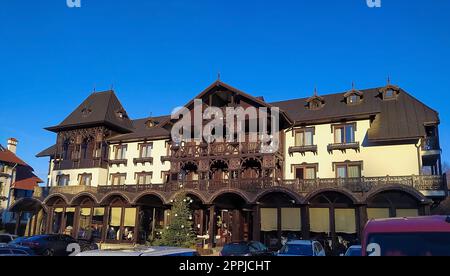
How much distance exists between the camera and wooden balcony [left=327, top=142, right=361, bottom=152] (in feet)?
95.2

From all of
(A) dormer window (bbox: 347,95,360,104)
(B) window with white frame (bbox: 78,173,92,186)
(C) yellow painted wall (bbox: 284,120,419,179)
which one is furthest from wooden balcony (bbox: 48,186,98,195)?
(A) dormer window (bbox: 347,95,360,104)

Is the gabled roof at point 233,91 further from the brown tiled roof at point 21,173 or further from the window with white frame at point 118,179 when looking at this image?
the brown tiled roof at point 21,173

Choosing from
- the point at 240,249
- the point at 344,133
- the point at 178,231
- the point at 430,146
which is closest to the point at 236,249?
the point at 240,249

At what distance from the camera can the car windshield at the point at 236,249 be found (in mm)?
18547

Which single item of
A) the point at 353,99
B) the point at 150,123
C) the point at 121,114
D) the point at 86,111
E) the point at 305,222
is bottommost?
the point at 305,222

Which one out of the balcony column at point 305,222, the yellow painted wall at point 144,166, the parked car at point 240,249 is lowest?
the parked car at point 240,249

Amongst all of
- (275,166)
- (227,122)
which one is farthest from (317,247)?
(227,122)

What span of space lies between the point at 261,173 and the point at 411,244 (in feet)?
81.7

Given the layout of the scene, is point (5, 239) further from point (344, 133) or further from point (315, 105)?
point (315, 105)

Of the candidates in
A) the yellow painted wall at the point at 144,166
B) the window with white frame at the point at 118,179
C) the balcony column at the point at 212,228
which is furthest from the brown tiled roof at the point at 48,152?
the balcony column at the point at 212,228

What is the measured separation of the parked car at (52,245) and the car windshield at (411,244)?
19.7 m

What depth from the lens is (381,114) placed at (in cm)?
3059

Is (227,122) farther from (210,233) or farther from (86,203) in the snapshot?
(86,203)

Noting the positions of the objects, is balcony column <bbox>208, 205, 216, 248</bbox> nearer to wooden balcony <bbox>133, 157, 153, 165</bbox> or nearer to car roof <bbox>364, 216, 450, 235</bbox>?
wooden balcony <bbox>133, 157, 153, 165</bbox>
